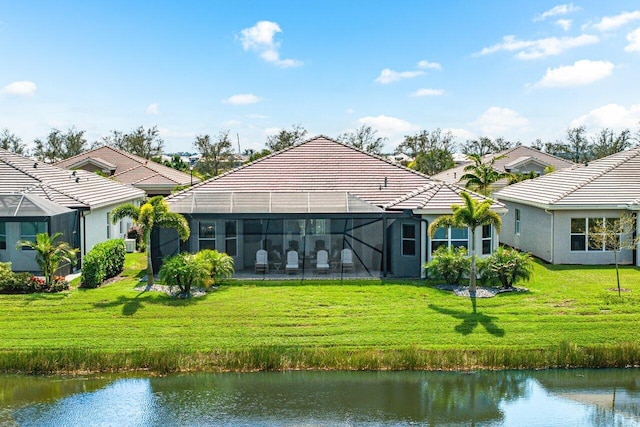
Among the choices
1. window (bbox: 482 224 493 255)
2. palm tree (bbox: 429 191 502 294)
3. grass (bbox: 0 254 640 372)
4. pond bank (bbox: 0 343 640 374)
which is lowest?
pond bank (bbox: 0 343 640 374)

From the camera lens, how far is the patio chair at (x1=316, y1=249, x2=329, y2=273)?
24016 mm

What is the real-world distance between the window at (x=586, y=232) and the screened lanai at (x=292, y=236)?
8.31 meters

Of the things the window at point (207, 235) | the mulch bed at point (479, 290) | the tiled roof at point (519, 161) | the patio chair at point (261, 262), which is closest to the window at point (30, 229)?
the window at point (207, 235)

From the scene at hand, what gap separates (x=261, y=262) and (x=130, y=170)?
29056 millimetres

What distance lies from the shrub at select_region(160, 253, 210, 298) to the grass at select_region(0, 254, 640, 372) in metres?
0.58

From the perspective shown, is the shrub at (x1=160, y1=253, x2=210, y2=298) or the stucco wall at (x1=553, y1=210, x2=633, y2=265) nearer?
the shrub at (x1=160, y1=253, x2=210, y2=298)

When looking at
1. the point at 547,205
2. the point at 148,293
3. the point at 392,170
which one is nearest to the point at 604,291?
the point at 547,205

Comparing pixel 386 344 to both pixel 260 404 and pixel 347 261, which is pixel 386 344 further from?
pixel 347 261

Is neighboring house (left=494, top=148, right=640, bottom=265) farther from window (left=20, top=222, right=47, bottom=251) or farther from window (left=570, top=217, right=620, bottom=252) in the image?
window (left=20, top=222, right=47, bottom=251)

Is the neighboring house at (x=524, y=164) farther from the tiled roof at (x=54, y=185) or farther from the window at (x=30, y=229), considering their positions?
the window at (x=30, y=229)

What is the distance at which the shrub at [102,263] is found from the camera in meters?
21.5

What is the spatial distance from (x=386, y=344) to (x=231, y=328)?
417 cm

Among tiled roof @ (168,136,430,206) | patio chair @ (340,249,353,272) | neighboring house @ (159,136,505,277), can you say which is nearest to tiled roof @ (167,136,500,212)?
tiled roof @ (168,136,430,206)

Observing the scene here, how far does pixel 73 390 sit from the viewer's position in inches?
571
